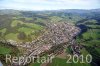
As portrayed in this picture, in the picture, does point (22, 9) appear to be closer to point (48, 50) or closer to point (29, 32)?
point (29, 32)

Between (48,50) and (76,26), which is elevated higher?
(76,26)

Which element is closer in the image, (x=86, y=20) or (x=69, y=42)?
(x=69, y=42)

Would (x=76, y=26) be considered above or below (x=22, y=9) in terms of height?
below

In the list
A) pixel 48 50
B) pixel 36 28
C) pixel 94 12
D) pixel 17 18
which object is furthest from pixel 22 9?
pixel 94 12

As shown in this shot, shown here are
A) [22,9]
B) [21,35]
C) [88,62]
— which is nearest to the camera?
[88,62]

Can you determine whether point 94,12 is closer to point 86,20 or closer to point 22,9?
point 86,20

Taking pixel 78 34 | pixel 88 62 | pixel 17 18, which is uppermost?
pixel 17 18

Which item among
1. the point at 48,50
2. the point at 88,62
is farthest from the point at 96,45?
the point at 48,50

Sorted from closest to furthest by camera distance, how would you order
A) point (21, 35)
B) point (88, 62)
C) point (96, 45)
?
point (88, 62)
point (21, 35)
point (96, 45)

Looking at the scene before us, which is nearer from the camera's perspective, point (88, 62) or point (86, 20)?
point (88, 62)
